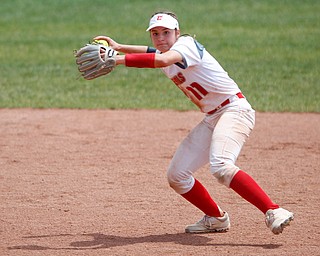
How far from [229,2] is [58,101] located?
34.7 feet

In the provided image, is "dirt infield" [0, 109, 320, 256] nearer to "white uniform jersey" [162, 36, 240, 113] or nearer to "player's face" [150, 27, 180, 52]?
"white uniform jersey" [162, 36, 240, 113]

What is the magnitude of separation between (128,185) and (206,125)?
188cm

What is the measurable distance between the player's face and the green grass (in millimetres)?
6176

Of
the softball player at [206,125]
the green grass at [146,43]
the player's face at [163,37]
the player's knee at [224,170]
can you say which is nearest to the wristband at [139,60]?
the softball player at [206,125]

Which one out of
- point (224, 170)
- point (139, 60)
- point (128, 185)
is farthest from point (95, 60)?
point (128, 185)

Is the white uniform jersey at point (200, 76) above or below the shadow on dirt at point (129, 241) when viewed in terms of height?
above

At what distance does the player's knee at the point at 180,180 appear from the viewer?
260 inches

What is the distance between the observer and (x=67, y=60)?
16.6 metres

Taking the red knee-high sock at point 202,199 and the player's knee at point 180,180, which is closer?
the player's knee at point 180,180

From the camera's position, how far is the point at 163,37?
Answer: 255 inches

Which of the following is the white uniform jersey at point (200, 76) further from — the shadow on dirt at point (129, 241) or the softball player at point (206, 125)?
the shadow on dirt at point (129, 241)

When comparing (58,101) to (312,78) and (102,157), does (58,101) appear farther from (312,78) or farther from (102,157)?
(312,78)

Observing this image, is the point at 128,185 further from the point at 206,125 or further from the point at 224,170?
the point at 224,170

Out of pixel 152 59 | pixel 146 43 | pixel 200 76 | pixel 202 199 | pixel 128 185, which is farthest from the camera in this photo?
pixel 146 43
